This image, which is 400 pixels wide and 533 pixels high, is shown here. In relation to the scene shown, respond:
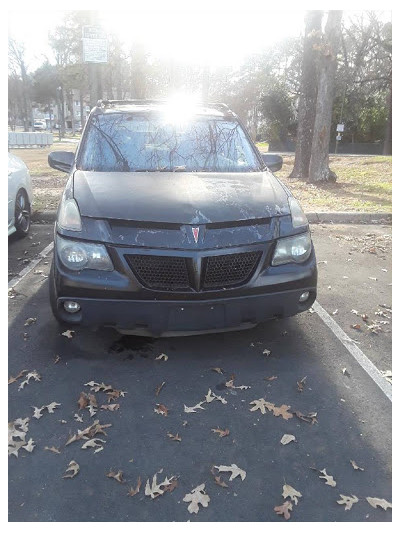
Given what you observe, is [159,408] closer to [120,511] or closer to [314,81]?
[120,511]

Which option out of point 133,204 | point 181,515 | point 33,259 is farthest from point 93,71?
point 181,515

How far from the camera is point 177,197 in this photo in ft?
11.2

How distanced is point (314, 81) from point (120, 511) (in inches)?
533

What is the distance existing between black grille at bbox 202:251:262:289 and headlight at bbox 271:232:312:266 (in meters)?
0.17

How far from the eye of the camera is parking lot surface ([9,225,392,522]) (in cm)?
226

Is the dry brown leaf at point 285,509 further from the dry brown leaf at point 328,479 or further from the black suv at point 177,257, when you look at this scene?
the black suv at point 177,257

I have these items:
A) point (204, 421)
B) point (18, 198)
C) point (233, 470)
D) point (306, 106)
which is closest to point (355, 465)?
point (233, 470)

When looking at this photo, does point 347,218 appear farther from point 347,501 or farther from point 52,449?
point 52,449

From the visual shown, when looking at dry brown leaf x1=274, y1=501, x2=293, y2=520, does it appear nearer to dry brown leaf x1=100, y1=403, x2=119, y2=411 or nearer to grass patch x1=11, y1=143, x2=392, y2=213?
dry brown leaf x1=100, y1=403, x2=119, y2=411

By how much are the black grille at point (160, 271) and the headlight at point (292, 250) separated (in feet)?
2.26

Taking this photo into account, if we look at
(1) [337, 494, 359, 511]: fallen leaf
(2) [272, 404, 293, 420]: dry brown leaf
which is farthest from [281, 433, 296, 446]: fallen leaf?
(1) [337, 494, 359, 511]: fallen leaf

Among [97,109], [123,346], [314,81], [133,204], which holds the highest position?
[314,81]

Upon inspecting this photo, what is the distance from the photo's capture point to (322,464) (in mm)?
2516

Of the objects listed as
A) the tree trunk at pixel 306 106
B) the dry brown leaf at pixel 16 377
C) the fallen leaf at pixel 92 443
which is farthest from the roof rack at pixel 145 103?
the tree trunk at pixel 306 106
